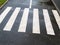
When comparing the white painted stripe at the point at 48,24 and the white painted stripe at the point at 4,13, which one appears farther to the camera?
the white painted stripe at the point at 4,13

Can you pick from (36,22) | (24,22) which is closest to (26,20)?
(24,22)

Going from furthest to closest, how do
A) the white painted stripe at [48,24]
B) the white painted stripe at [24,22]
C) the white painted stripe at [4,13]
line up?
1. the white painted stripe at [4,13]
2. the white painted stripe at [24,22]
3. the white painted stripe at [48,24]

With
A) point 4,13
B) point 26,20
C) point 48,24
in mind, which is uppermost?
point 48,24

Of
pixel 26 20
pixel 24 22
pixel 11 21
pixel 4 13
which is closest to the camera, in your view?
pixel 24 22

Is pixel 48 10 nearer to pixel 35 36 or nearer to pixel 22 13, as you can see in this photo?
pixel 22 13

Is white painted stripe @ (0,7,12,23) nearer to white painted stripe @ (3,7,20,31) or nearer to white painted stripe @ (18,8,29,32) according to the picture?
white painted stripe @ (3,7,20,31)

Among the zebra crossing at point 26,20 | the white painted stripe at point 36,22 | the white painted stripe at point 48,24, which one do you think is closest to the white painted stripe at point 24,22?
the zebra crossing at point 26,20

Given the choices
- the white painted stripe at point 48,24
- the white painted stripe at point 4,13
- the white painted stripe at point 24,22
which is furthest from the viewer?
the white painted stripe at point 4,13

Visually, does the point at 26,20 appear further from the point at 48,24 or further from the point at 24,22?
the point at 48,24

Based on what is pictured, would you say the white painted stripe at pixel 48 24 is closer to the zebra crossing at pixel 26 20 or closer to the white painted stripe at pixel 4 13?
the zebra crossing at pixel 26 20

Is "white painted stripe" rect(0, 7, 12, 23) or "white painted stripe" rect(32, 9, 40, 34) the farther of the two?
"white painted stripe" rect(0, 7, 12, 23)

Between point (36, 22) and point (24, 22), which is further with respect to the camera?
point (36, 22)

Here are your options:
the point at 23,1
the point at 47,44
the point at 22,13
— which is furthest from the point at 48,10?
the point at 47,44

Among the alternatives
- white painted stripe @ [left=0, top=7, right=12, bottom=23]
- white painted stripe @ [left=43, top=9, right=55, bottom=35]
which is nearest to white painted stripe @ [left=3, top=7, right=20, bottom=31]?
white painted stripe @ [left=0, top=7, right=12, bottom=23]
